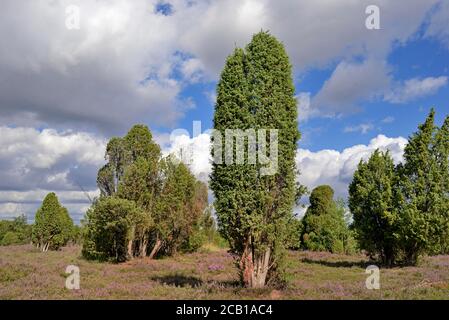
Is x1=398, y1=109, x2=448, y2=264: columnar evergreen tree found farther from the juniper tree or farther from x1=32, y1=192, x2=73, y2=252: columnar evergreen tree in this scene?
x1=32, y1=192, x2=73, y2=252: columnar evergreen tree

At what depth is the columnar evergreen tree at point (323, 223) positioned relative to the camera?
4881 cm

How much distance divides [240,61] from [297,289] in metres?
9.27

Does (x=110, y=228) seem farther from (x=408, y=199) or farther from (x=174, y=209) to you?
(x=408, y=199)

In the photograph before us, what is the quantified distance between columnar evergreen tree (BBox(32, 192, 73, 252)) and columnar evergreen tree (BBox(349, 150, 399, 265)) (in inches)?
1407

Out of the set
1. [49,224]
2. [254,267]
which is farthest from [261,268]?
[49,224]

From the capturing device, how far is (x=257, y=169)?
1570cm

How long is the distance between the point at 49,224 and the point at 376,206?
127 feet

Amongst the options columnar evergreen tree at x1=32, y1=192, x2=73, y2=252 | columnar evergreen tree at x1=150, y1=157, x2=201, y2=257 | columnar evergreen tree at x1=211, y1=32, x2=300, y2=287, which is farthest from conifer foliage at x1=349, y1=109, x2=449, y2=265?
columnar evergreen tree at x1=32, y1=192, x2=73, y2=252

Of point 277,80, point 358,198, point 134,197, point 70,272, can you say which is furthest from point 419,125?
point 70,272

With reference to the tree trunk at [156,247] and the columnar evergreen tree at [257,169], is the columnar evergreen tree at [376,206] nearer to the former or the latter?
the tree trunk at [156,247]

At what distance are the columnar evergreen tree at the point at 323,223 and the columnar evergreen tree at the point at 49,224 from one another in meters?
30.5
